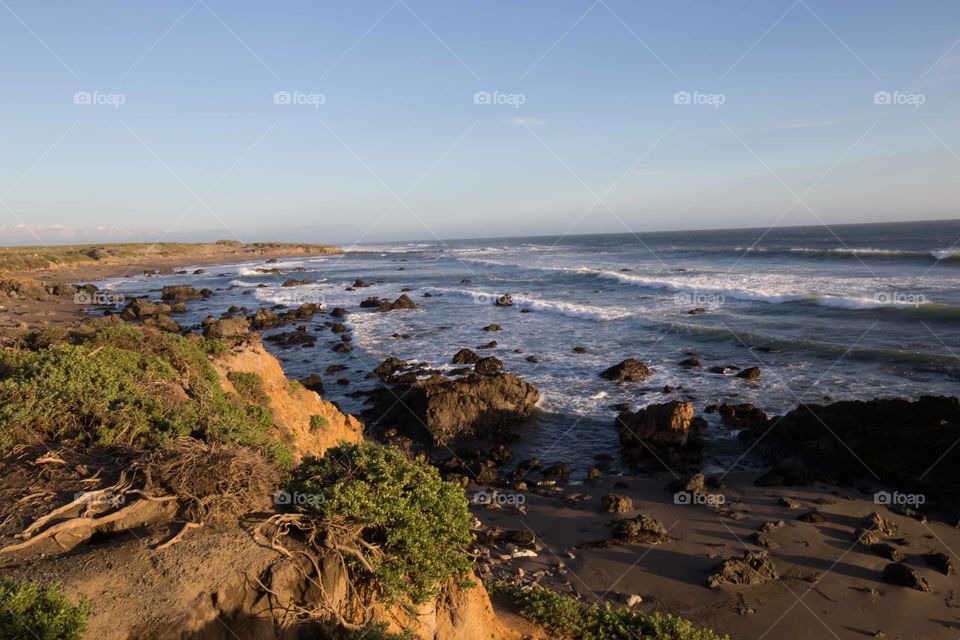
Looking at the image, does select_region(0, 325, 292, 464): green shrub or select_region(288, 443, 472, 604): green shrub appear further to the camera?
select_region(0, 325, 292, 464): green shrub

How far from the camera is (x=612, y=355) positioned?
24.8 metres

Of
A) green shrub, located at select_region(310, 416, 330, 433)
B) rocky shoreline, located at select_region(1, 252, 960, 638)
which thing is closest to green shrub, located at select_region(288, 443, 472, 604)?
rocky shoreline, located at select_region(1, 252, 960, 638)

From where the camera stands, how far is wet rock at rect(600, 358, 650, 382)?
21.0 metres

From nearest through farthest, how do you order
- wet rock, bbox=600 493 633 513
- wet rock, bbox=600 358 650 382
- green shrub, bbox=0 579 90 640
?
green shrub, bbox=0 579 90 640 → wet rock, bbox=600 493 633 513 → wet rock, bbox=600 358 650 382

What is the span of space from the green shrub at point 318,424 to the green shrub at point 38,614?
8804 millimetres

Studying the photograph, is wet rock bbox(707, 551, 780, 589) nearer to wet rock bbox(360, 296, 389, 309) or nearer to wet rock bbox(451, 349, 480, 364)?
wet rock bbox(451, 349, 480, 364)

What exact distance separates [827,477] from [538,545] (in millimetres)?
7793

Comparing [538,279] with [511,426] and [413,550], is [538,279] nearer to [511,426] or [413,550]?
[511,426]

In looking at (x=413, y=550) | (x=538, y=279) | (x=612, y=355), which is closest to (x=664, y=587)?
(x=413, y=550)

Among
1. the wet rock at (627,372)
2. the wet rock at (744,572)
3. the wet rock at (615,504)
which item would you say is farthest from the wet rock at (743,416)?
the wet rock at (744,572)

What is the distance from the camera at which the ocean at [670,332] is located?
18.6 m

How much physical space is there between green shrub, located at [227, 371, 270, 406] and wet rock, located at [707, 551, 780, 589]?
964 cm

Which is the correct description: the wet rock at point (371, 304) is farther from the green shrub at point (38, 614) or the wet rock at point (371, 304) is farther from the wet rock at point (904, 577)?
the green shrub at point (38, 614)

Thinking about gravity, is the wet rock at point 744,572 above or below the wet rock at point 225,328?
below
